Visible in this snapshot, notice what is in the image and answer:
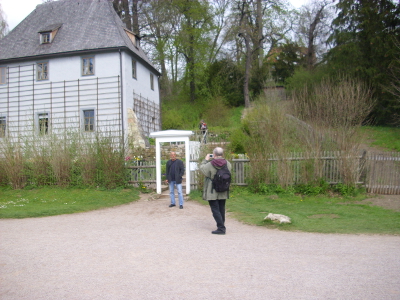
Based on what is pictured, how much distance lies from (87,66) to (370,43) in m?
20.5

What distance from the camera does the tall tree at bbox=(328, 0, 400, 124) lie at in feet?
80.8

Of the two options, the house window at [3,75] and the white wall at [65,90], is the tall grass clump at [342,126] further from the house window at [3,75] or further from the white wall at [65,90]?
the house window at [3,75]

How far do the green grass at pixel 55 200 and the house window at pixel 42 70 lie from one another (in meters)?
11.3

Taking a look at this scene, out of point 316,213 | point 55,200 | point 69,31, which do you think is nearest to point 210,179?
point 316,213

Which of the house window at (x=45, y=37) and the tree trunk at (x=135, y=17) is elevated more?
the tree trunk at (x=135, y=17)

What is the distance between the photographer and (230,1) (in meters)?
34.1

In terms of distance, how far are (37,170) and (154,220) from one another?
825 cm

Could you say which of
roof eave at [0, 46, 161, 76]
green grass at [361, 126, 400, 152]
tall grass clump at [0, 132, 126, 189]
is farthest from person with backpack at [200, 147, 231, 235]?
roof eave at [0, 46, 161, 76]

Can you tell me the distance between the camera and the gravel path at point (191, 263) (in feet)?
13.9

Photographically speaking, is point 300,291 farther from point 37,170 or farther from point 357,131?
point 37,170

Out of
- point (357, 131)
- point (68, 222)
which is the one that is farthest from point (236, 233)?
point (357, 131)

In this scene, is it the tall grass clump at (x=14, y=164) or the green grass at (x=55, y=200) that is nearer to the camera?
the green grass at (x=55, y=200)

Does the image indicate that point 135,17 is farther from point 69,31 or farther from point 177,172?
point 177,172

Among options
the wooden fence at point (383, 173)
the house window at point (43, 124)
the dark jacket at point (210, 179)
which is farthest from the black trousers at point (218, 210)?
the house window at point (43, 124)
